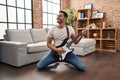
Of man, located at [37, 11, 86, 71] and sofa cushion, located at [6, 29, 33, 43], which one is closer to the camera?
man, located at [37, 11, 86, 71]

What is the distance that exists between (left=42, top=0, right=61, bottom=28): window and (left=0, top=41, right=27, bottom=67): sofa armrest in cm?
264

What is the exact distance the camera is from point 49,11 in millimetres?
6066

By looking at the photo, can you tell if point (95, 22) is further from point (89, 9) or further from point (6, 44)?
point (6, 44)

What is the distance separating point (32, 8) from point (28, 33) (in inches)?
53.1

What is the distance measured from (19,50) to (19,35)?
838 mm

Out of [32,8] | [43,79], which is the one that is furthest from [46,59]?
[32,8]

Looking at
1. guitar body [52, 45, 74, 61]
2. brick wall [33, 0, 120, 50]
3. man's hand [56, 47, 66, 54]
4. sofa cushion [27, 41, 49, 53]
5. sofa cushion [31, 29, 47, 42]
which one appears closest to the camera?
man's hand [56, 47, 66, 54]

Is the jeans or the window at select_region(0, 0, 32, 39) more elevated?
the window at select_region(0, 0, 32, 39)

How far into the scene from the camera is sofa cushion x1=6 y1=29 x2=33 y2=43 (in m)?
3.69

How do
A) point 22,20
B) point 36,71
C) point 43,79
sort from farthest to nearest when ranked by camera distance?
1. point 22,20
2. point 36,71
3. point 43,79

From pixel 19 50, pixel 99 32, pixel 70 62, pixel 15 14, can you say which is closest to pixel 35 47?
pixel 19 50

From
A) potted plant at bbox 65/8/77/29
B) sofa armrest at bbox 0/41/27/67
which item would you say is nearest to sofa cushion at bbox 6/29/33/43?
sofa armrest at bbox 0/41/27/67

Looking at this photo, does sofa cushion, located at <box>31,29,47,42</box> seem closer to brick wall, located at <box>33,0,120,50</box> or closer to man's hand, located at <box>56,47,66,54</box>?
brick wall, located at <box>33,0,120,50</box>

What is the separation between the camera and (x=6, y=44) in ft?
11.0
